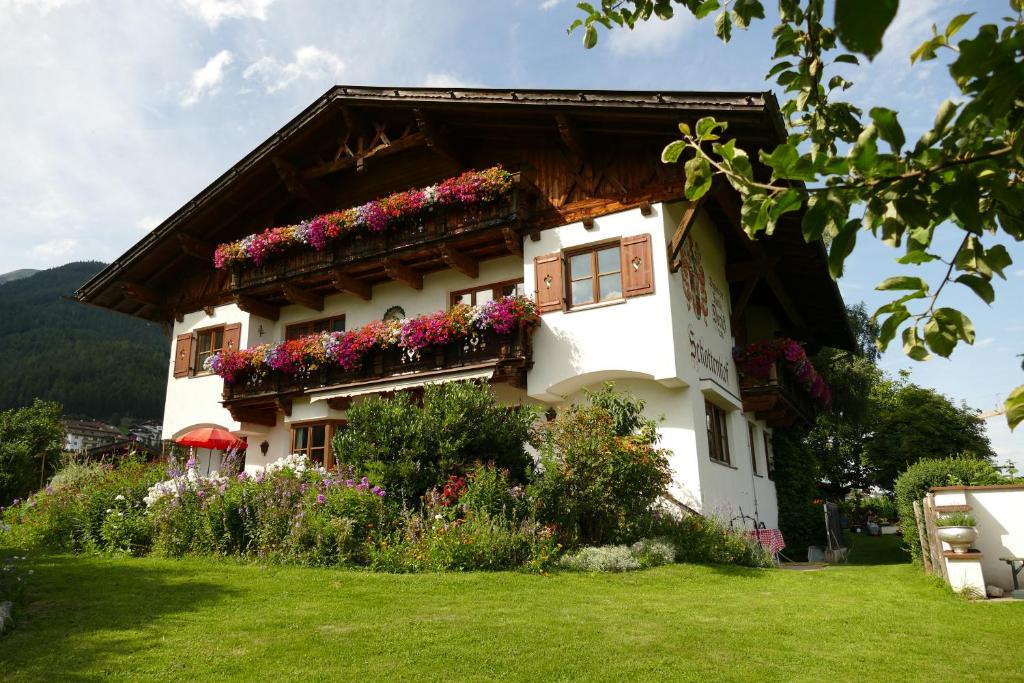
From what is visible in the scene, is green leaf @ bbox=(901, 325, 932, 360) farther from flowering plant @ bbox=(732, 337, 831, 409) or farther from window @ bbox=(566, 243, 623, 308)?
flowering plant @ bbox=(732, 337, 831, 409)

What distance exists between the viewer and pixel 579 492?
11805 millimetres

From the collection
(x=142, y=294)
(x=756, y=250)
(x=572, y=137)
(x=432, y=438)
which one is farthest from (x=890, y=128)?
(x=142, y=294)

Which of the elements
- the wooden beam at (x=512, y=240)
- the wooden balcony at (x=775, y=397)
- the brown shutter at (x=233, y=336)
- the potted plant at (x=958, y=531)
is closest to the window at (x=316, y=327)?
the brown shutter at (x=233, y=336)

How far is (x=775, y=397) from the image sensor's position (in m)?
17.6

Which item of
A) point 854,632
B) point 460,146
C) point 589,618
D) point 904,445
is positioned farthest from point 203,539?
point 904,445

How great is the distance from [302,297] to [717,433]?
10.7m

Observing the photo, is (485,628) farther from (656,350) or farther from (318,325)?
(318,325)

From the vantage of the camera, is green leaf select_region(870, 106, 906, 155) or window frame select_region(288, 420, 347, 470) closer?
green leaf select_region(870, 106, 906, 155)

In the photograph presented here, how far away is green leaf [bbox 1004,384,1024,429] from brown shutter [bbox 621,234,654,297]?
12.4m

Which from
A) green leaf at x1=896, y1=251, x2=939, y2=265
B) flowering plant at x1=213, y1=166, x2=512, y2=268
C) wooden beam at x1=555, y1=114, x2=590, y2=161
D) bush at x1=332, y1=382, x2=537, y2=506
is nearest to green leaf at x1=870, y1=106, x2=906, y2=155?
green leaf at x1=896, y1=251, x2=939, y2=265

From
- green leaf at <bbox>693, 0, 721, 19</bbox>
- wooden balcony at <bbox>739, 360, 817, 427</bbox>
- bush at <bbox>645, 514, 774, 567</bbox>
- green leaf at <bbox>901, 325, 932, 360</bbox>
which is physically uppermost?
wooden balcony at <bbox>739, 360, 817, 427</bbox>

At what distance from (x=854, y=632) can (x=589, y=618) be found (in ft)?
8.53

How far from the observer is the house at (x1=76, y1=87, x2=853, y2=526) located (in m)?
14.6

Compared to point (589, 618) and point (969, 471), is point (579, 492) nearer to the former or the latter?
point (589, 618)
